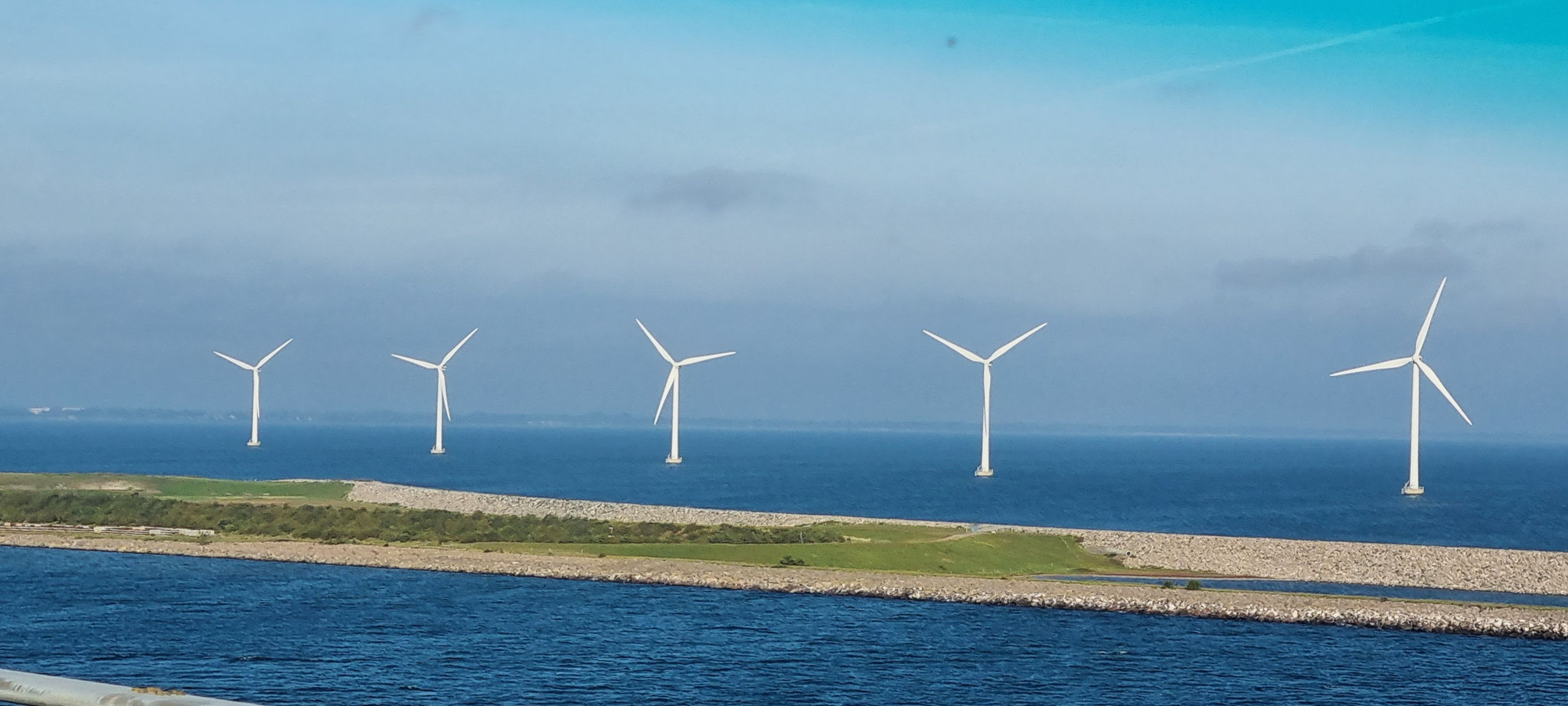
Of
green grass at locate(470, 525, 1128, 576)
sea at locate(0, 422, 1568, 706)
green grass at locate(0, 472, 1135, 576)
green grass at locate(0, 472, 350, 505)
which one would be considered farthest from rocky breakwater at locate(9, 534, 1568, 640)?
green grass at locate(0, 472, 350, 505)

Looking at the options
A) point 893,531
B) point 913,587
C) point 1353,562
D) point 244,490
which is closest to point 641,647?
point 913,587

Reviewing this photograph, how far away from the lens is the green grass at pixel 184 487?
117188 millimetres

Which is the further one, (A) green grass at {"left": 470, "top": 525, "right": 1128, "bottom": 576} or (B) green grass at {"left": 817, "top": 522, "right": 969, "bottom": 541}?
(B) green grass at {"left": 817, "top": 522, "right": 969, "bottom": 541}

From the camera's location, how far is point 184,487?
121m

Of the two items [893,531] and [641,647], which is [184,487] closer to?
[893,531]

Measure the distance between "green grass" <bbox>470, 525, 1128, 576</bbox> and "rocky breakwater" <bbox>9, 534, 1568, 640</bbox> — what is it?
11.5ft

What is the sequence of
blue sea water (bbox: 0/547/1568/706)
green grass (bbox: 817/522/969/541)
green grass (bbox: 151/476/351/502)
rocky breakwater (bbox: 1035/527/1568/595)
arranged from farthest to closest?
green grass (bbox: 151/476/351/502)
green grass (bbox: 817/522/969/541)
rocky breakwater (bbox: 1035/527/1568/595)
blue sea water (bbox: 0/547/1568/706)

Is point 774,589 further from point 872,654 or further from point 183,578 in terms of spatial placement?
point 183,578

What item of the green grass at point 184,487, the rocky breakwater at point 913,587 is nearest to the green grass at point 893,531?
the rocky breakwater at point 913,587

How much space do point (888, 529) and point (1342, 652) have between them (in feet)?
146

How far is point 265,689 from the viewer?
39.5m

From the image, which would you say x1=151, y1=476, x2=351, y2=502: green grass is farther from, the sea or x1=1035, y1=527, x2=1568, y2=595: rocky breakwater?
x1=1035, y1=527, x2=1568, y2=595: rocky breakwater

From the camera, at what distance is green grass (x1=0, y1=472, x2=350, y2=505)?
11719 cm

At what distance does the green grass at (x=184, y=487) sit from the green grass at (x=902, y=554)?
4471 centimetres
